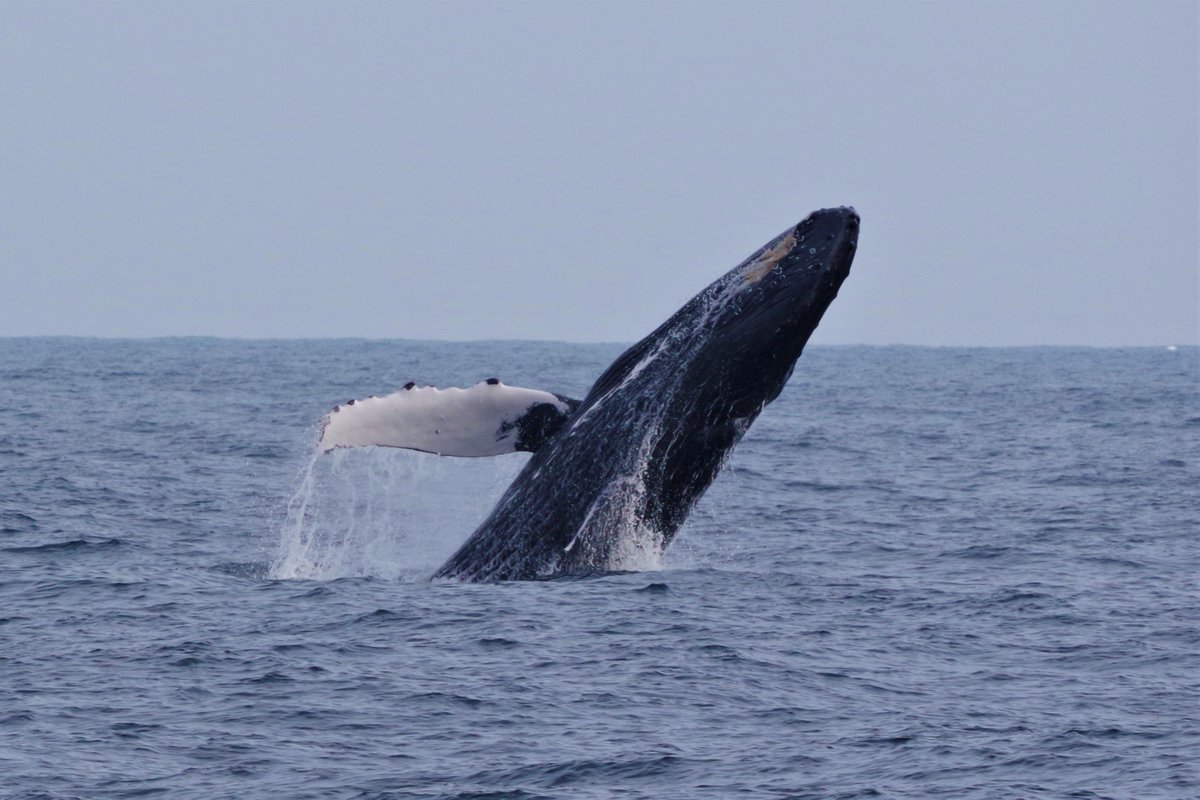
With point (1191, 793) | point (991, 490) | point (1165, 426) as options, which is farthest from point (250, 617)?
point (1165, 426)

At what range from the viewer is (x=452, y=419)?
12.7m

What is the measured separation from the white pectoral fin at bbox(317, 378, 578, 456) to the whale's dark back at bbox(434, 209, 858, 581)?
300mm

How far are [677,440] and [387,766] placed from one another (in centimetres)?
346

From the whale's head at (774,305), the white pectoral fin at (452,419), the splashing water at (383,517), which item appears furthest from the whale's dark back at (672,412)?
the splashing water at (383,517)

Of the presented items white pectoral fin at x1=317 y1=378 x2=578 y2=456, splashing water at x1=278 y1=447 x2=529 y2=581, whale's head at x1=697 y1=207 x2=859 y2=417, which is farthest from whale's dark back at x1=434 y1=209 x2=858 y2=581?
splashing water at x1=278 y1=447 x2=529 y2=581

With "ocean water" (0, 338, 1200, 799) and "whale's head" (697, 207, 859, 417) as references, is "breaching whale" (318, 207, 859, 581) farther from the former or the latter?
"ocean water" (0, 338, 1200, 799)

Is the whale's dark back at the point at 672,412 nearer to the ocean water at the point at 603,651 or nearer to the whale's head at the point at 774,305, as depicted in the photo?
the whale's head at the point at 774,305

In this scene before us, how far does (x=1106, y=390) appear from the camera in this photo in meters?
66.4

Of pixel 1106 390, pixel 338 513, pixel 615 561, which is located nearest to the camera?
pixel 615 561

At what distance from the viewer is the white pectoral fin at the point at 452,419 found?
12547 millimetres

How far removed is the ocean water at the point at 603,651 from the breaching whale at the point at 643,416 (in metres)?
0.71

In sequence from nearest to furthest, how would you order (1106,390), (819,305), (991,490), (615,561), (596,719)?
1. (596,719)
2. (819,305)
3. (615,561)
4. (991,490)
5. (1106,390)

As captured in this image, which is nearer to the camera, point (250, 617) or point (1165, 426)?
point (250, 617)

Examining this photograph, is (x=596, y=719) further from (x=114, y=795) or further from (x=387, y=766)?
(x=114, y=795)
